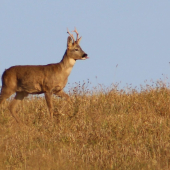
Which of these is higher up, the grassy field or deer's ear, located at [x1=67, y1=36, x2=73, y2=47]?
deer's ear, located at [x1=67, y1=36, x2=73, y2=47]

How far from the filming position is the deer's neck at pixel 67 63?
11.3 metres

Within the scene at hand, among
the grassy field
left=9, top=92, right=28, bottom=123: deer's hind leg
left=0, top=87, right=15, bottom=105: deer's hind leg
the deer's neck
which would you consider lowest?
the grassy field

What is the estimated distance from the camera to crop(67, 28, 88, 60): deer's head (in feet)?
38.6

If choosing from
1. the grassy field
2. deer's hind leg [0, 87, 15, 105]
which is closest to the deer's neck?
the grassy field

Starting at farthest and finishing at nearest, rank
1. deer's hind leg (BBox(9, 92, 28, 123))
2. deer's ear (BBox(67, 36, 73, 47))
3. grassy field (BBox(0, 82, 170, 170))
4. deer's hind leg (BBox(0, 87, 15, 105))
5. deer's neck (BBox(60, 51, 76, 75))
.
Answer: deer's ear (BBox(67, 36, 73, 47)), deer's neck (BBox(60, 51, 76, 75)), deer's hind leg (BBox(0, 87, 15, 105)), deer's hind leg (BBox(9, 92, 28, 123)), grassy field (BBox(0, 82, 170, 170))

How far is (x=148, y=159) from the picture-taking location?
5750 mm

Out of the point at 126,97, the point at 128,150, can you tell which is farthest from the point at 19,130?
the point at 126,97

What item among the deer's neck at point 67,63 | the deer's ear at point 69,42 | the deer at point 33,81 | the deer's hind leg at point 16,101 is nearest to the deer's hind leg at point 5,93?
the deer at point 33,81

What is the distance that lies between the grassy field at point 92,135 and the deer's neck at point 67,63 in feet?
2.21

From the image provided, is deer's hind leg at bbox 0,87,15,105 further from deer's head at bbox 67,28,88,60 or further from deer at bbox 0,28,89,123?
deer's head at bbox 67,28,88,60

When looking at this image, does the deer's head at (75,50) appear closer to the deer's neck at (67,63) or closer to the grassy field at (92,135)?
the deer's neck at (67,63)

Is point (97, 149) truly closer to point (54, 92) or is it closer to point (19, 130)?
point (19, 130)

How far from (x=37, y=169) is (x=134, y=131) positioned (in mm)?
2416

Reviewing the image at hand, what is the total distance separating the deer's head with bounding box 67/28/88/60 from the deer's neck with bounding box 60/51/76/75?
0.10 metres
